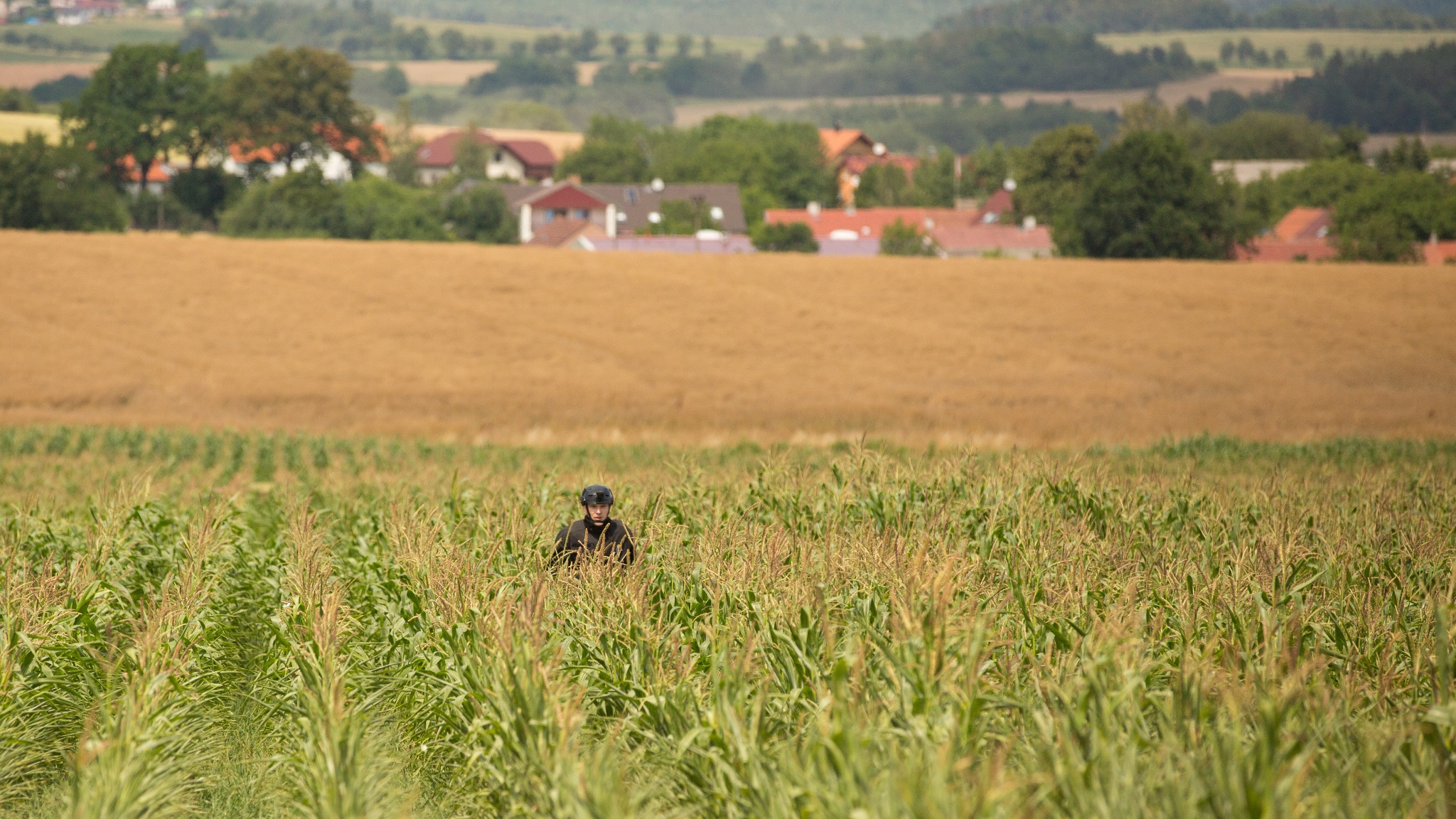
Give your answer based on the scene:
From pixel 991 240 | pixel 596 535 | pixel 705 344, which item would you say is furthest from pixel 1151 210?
pixel 596 535

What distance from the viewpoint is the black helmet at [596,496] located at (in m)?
10.7

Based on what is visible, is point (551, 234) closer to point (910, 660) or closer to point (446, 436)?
point (446, 436)

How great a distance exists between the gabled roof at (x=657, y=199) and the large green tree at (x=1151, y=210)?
1500 inches

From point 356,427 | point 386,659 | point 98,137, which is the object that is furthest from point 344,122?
point 386,659

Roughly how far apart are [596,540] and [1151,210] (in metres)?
66.8

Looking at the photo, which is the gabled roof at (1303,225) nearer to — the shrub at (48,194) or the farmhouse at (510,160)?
the shrub at (48,194)

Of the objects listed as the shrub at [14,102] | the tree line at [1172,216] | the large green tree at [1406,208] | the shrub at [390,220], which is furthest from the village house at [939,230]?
the shrub at [14,102]

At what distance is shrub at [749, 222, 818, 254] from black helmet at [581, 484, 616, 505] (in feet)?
266

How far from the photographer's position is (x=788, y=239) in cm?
9138

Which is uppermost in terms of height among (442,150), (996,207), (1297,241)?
(1297,241)

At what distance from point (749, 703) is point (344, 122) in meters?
100

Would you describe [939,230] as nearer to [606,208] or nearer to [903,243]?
[903,243]

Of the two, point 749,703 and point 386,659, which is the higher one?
point 749,703

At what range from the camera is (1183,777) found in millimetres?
6598
